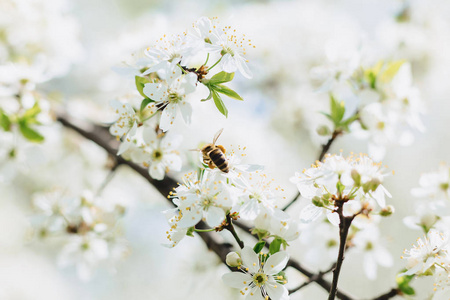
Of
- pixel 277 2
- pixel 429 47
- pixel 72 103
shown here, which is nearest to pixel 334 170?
pixel 72 103

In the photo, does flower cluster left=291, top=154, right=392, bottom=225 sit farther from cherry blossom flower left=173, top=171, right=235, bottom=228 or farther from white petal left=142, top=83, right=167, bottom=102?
white petal left=142, top=83, right=167, bottom=102

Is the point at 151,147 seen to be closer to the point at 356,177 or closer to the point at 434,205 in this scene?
the point at 356,177

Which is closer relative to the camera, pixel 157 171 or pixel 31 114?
pixel 157 171

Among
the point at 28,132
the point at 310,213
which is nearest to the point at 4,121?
the point at 28,132

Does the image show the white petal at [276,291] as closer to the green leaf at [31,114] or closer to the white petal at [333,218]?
the white petal at [333,218]

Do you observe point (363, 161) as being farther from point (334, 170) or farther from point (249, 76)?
point (249, 76)

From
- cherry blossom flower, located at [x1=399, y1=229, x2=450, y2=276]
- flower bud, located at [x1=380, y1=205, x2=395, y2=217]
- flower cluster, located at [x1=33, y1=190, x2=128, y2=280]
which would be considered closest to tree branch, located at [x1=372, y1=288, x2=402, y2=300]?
cherry blossom flower, located at [x1=399, y1=229, x2=450, y2=276]
